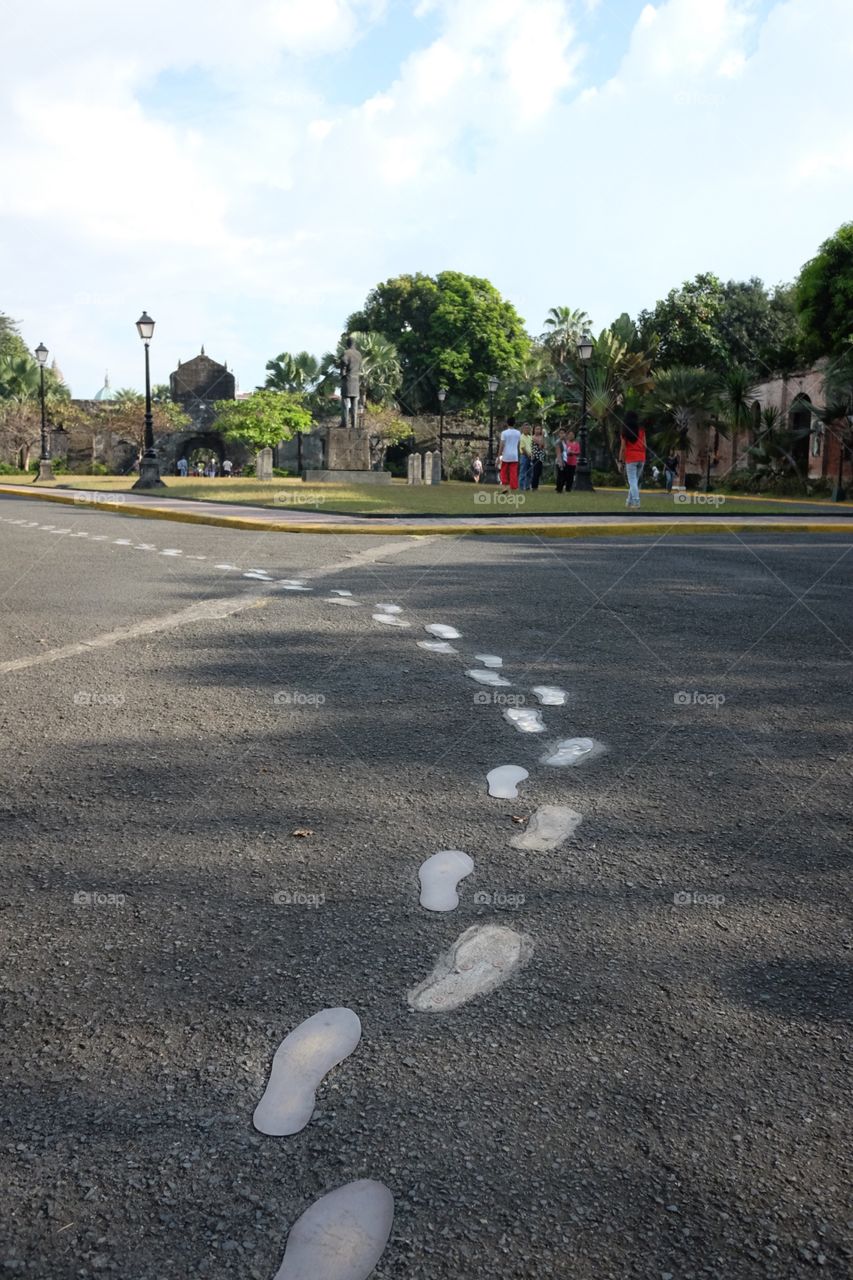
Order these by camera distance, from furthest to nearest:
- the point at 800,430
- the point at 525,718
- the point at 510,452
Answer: the point at 800,430 → the point at 510,452 → the point at 525,718

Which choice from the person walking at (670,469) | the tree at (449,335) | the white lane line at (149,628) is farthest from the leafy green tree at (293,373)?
the white lane line at (149,628)

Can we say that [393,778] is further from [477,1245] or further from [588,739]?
[477,1245]

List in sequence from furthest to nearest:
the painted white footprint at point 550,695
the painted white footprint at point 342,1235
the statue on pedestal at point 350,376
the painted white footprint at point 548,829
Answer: the statue on pedestal at point 350,376
the painted white footprint at point 550,695
the painted white footprint at point 548,829
the painted white footprint at point 342,1235

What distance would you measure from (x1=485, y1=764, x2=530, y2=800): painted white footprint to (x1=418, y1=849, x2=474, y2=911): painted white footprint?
0.50 meters

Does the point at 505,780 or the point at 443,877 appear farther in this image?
the point at 505,780

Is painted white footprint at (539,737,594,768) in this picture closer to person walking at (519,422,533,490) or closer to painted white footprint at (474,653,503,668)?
painted white footprint at (474,653,503,668)

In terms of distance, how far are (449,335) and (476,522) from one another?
4900 centimetres

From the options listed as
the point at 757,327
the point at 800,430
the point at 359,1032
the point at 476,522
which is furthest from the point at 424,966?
the point at 757,327

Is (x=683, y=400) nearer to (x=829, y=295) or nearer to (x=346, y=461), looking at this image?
(x=829, y=295)

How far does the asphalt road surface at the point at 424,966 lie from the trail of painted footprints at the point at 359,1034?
0.09 feet

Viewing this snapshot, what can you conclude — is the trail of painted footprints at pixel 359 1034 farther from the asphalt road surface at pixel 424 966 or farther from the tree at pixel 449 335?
the tree at pixel 449 335

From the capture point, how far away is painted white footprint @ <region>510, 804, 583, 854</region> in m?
3.00

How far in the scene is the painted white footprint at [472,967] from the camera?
7.17 ft

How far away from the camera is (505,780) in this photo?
3.56 meters
